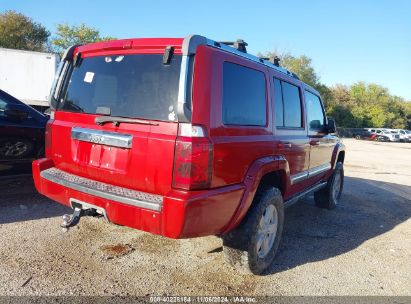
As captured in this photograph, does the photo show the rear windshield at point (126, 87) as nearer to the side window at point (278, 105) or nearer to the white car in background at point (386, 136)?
the side window at point (278, 105)

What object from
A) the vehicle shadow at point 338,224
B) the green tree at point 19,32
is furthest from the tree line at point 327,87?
the vehicle shadow at point 338,224

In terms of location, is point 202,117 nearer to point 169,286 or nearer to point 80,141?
point 80,141

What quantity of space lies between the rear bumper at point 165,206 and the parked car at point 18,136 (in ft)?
7.92

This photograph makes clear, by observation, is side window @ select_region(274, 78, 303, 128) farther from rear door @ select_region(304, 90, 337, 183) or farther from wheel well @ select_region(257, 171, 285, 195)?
wheel well @ select_region(257, 171, 285, 195)

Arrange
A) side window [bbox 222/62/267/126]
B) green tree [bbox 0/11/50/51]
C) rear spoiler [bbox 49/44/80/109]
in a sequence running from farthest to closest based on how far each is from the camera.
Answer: green tree [bbox 0/11/50/51]
rear spoiler [bbox 49/44/80/109]
side window [bbox 222/62/267/126]

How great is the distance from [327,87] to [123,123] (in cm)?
5730

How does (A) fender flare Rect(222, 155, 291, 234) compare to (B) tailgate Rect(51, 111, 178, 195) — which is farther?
(A) fender flare Rect(222, 155, 291, 234)

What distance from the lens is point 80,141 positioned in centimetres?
345

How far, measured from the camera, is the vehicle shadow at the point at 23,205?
5.07 metres

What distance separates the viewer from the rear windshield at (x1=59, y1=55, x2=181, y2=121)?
120 inches

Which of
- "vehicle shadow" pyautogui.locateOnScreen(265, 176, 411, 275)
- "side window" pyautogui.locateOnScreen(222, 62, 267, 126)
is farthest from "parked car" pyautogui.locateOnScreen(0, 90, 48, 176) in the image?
"vehicle shadow" pyautogui.locateOnScreen(265, 176, 411, 275)

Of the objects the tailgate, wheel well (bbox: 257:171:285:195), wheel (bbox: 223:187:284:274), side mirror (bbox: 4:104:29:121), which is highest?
side mirror (bbox: 4:104:29:121)

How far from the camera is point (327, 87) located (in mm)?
56594

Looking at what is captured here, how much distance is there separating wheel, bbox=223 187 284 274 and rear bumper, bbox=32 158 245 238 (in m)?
0.38
